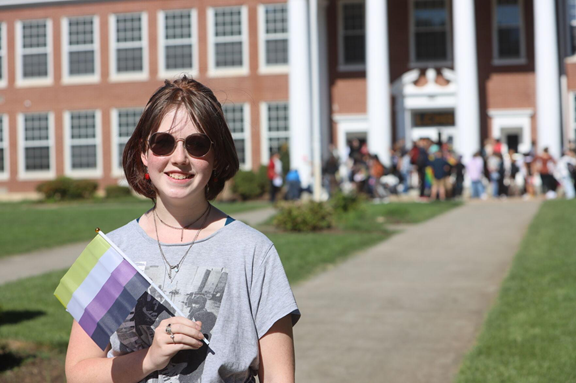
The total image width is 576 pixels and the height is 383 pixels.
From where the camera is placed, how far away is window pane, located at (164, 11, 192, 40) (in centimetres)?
3378

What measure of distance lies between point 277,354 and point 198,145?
0.66 m

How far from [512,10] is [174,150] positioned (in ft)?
103

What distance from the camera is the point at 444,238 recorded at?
48.1 feet

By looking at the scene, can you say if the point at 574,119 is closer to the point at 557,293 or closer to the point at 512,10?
the point at 512,10

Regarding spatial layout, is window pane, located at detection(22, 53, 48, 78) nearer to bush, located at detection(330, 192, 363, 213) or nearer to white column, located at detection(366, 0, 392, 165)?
white column, located at detection(366, 0, 392, 165)

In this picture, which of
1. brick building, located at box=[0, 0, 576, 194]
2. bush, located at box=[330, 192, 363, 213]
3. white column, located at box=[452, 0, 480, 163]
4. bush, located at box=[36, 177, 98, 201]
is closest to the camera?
bush, located at box=[330, 192, 363, 213]

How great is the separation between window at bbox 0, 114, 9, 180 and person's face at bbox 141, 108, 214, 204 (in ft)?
116

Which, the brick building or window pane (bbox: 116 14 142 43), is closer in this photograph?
the brick building

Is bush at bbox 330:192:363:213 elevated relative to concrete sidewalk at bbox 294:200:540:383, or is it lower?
elevated

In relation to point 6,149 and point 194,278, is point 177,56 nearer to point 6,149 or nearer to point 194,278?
point 6,149

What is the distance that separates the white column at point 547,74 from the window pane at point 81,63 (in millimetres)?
18334

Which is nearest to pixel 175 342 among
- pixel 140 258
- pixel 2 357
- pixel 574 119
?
pixel 140 258

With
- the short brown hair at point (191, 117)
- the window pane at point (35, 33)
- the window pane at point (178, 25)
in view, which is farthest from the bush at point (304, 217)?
the window pane at point (35, 33)

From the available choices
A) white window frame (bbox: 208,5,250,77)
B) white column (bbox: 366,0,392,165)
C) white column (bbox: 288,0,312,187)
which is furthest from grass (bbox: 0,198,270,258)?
white window frame (bbox: 208,5,250,77)
